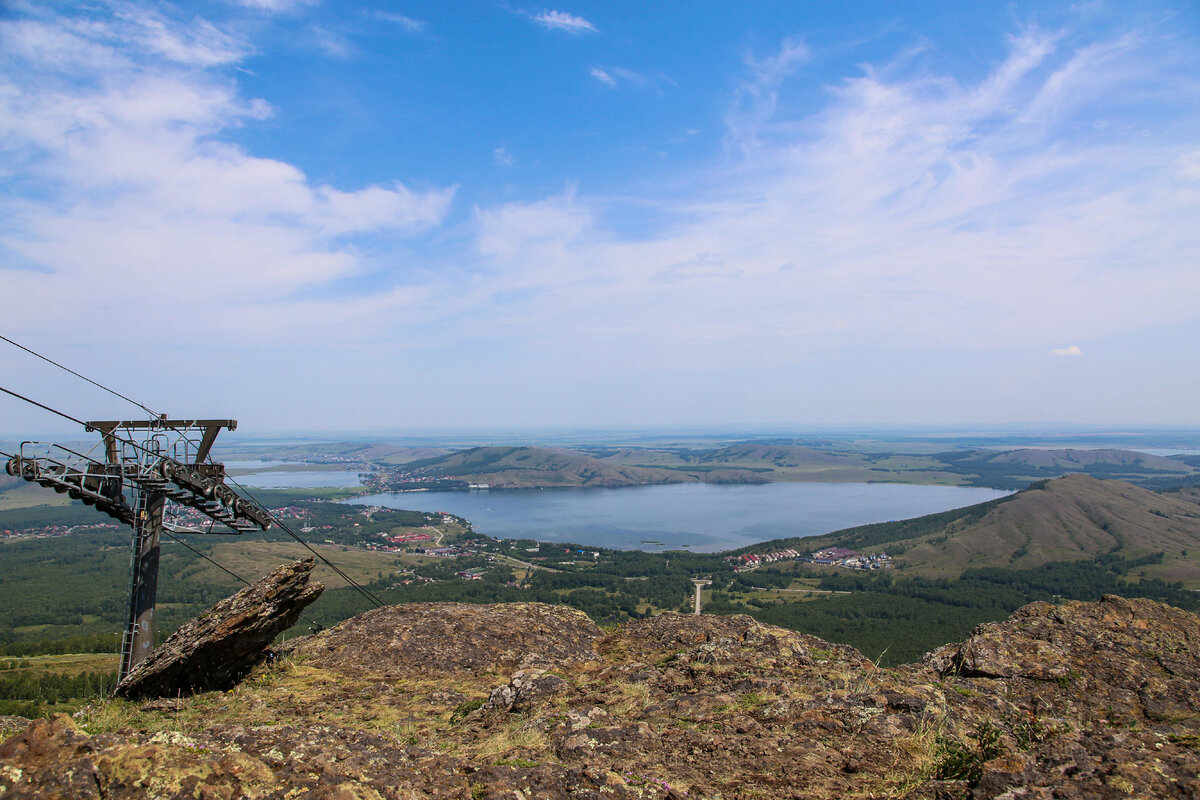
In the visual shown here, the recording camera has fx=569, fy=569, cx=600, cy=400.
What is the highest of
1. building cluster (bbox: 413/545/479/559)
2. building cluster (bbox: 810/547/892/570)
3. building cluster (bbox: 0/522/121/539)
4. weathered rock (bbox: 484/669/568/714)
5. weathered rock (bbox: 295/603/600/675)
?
weathered rock (bbox: 484/669/568/714)

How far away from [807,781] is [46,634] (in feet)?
363

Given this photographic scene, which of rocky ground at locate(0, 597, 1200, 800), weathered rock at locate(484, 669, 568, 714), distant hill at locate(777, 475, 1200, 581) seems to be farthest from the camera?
distant hill at locate(777, 475, 1200, 581)

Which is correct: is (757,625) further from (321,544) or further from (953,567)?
(321,544)

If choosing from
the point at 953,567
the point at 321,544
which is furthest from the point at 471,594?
the point at 953,567

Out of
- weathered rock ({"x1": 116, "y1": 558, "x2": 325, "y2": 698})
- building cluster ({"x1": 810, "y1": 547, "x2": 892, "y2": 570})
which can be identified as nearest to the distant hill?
building cluster ({"x1": 810, "y1": 547, "x2": 892, "y2": 570})

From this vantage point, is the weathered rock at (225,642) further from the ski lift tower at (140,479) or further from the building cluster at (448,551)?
the building cluster at (448,551)

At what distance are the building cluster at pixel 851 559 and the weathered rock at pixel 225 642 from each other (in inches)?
4829

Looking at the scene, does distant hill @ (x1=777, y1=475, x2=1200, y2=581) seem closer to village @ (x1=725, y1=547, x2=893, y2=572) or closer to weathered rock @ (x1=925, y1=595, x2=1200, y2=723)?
village @ (x1=725, y1=547, x2=893, y2=572)

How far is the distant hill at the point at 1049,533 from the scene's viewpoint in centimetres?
11688

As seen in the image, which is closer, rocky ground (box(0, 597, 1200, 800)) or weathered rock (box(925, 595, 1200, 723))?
rocky ground (box(0, 597, 1200, 800))

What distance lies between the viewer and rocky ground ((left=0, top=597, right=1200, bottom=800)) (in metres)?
4.98

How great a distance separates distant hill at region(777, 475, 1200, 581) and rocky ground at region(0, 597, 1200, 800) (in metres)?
121

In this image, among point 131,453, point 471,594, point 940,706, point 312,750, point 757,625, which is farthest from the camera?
point 471,594

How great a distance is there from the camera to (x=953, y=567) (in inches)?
4589
